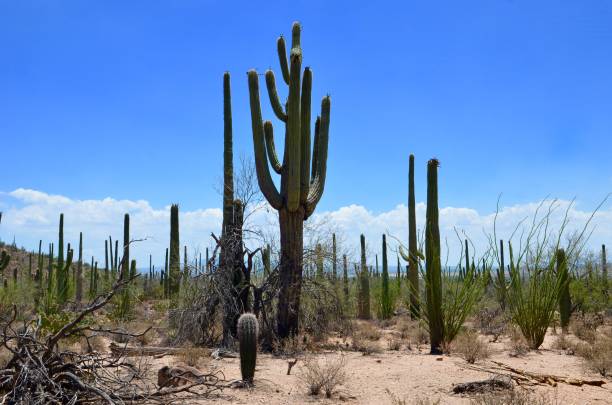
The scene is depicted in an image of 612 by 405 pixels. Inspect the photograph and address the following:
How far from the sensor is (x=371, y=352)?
11.2 meters

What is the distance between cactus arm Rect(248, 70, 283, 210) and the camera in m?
11.8

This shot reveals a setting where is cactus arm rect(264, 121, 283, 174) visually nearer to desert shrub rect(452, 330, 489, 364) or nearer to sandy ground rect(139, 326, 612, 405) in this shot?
sandy ground rect(139, 326, 612, 405)

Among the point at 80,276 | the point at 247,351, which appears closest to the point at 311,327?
the point at 247,351

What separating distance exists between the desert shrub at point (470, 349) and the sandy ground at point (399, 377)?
0.16 m

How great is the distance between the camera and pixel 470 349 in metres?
9.66

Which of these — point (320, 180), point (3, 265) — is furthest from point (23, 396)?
point (3, 265)

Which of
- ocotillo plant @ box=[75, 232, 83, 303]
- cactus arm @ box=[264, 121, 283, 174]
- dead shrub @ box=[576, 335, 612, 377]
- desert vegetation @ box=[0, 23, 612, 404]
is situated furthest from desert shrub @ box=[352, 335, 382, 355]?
ocotillo plant @ box=[75, 232, 83, 303]

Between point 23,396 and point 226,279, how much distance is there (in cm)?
686

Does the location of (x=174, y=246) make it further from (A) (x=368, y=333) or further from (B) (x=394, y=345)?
(B) (x=394, y=345)

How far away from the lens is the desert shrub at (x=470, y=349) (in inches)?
375

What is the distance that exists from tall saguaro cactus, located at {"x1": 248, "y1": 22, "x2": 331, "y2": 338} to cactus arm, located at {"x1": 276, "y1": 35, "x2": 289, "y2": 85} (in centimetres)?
32

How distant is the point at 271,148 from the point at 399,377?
5.76 metres

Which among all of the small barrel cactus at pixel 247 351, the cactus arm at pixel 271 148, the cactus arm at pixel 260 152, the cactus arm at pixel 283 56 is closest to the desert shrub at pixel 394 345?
the cactus arm at pixel 260 152

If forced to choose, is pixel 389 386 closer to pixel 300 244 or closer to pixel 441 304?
pixel 441 304
